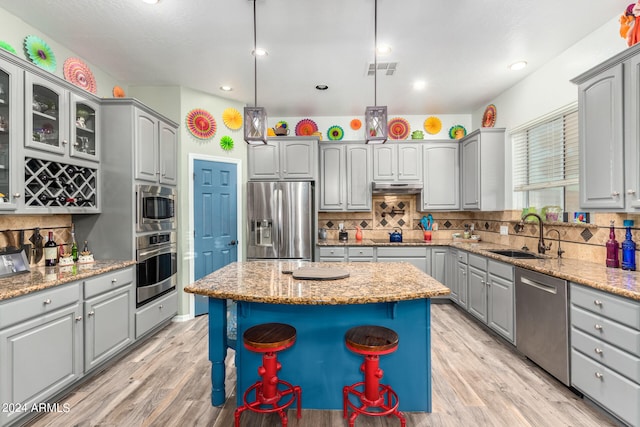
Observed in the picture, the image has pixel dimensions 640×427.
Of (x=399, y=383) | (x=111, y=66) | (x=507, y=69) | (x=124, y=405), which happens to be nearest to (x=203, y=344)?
(x=124, y=405)

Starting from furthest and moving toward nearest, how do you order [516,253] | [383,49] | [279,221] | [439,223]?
[439,223] → [279,221] → [516,253] → [383,49]

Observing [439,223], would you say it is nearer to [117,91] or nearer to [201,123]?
[201,123]

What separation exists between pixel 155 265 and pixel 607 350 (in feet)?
12.2

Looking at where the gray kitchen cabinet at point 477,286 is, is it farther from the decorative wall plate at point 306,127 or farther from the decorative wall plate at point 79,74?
the decorative wall plate at point 79,74

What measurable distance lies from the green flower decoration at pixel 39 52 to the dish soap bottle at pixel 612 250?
15.6ft

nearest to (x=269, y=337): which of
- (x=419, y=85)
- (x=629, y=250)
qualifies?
(x=629, y=250)

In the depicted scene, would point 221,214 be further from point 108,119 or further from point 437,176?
point 437,176

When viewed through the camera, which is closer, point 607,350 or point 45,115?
point 607,350

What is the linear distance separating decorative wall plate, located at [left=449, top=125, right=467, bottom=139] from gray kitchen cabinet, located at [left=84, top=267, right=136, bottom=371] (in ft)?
15.4

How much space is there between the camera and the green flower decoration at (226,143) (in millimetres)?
4179

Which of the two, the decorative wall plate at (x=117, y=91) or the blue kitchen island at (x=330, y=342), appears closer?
the blue kitchen island at (x=330, y=342)

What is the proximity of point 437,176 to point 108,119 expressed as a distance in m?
4.15

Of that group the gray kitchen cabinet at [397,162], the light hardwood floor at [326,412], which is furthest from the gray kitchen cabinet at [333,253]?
the light hardwood floor at [326,412]

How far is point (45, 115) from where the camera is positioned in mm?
2369
